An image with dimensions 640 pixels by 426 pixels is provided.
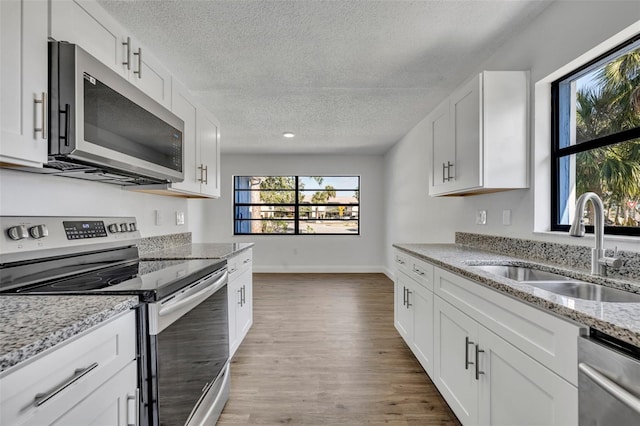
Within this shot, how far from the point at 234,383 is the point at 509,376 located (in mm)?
1747

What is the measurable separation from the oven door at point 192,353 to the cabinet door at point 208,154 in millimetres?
1076

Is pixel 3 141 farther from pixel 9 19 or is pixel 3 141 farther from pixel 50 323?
pixel 50 323

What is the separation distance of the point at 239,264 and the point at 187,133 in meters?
1.12

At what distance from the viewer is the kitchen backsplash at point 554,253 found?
1.35 metres

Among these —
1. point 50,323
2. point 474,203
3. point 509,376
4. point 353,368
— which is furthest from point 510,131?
point 50,323

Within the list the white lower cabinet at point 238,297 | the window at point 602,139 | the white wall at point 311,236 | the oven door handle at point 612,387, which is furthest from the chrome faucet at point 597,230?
the white wall at point 311,236

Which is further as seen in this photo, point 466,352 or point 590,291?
point 466,352

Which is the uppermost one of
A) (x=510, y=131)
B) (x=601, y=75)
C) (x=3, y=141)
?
(x=601, y=75)

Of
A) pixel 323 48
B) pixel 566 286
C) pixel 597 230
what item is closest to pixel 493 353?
pixel 566 286

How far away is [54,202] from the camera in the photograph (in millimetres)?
1570

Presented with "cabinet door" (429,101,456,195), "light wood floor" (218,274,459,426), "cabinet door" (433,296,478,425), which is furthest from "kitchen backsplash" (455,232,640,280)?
"light wood floor" (218,274,459,426)

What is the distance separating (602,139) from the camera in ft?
5.42

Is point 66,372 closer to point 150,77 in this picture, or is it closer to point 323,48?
point 150,77

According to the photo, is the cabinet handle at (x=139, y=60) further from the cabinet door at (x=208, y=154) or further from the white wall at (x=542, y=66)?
the white wall at (x=542, y=66)
